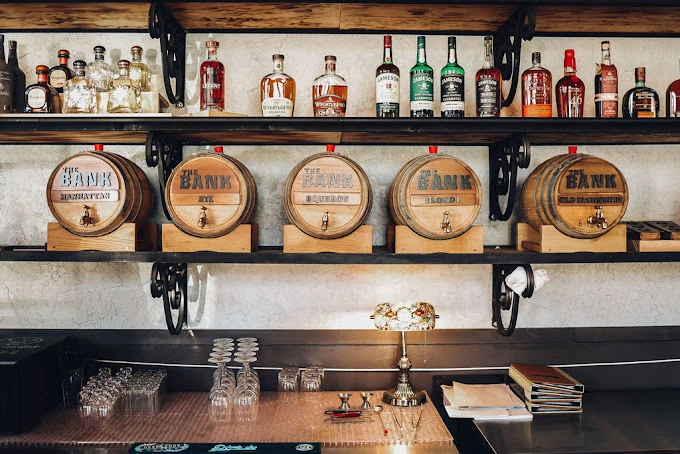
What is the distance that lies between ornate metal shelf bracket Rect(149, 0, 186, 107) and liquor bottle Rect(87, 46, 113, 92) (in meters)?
0.25

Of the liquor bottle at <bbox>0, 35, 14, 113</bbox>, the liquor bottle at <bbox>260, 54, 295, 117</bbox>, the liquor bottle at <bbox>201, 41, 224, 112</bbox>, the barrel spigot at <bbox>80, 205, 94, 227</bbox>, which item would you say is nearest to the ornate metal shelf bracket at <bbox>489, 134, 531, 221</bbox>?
the liquor bottle at <bbox>260, 54, 295, 117</bbox>

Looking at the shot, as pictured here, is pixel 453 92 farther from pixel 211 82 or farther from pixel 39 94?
pixel 39 94

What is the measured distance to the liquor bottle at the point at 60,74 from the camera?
2.33 m

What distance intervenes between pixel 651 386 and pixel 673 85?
4.30ft

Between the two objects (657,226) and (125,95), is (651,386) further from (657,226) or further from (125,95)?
(125,95)

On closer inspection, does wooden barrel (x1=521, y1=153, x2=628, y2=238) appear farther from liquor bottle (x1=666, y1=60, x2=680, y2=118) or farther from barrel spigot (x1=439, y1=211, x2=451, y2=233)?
liquor bottle (x1=666, y1=60, x2=680, y2=118)

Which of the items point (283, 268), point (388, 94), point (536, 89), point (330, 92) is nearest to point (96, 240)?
point (283, 268)

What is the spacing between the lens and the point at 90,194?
2080 millimetres

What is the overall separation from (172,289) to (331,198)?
79 centimetres

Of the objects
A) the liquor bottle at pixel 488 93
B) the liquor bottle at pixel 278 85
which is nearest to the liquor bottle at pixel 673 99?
the liquor bottle at pixel 488 93

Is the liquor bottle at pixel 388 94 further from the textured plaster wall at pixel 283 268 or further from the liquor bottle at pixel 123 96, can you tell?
the liquor bottle at pixel 123 96

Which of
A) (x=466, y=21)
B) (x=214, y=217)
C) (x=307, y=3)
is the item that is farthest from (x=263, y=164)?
(x=466, y=21)

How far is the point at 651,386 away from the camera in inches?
98.2

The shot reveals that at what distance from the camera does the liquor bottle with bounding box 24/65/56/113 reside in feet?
7.39
